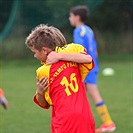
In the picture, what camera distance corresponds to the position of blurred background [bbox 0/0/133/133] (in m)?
8.19

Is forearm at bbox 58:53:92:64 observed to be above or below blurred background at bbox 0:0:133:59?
below

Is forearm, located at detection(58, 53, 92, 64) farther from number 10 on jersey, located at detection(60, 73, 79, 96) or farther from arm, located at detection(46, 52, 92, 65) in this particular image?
number 10 on jersey, located at detection(60, 73, 79, 96)

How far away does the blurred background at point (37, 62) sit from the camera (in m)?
8.19

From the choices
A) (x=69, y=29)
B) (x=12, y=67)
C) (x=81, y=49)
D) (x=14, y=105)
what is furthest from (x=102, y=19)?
(x=81, y=49)

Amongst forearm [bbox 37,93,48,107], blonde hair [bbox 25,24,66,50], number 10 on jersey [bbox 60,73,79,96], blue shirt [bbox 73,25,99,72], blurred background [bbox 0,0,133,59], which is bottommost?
forearm [bbox 37,93,48,107]

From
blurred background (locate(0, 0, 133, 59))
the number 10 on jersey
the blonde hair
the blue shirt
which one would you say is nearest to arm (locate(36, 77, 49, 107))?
the number 10 on jersey

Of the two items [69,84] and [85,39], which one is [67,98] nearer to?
Result: [69,84]

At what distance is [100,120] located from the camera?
7.92 meters

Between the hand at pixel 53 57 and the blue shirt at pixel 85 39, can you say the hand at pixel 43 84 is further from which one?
the blue shirt at pixel 85 39

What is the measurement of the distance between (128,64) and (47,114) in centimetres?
895

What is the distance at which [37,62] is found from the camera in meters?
17.3

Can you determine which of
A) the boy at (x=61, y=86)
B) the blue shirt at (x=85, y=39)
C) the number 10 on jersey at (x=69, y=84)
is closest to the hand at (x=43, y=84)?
the boy at (x=61, y=86)

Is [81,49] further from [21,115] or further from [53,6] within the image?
[53,6]

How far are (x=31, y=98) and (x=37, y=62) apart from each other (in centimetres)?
710
